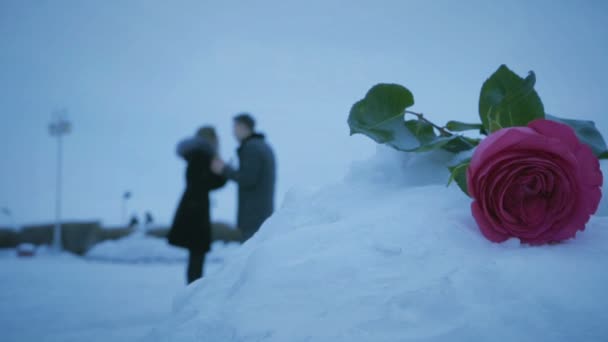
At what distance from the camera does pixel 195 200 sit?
3.52 m

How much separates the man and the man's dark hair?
0.12 metres

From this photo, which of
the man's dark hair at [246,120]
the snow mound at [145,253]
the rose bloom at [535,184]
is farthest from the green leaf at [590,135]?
the snow mound at [145,253]

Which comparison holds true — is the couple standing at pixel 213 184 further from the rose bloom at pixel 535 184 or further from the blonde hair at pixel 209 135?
the rose bloom at pixel 535 184

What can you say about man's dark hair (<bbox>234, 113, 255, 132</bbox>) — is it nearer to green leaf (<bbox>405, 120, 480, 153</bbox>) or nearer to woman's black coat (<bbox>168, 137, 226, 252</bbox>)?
woman's black coat (<bbox>168, 137, 226, 252</bbox>)

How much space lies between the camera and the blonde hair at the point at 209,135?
3697 mm

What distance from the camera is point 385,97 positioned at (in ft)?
3.20

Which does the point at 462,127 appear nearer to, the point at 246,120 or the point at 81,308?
the point at 246,120

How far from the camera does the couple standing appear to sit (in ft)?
10.5

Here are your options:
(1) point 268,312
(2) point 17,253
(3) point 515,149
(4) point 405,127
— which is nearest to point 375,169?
(4) point 405,127

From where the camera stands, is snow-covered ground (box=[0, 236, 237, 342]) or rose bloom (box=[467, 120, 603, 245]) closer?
rose bloom (box=[467, 120, 603, 245])

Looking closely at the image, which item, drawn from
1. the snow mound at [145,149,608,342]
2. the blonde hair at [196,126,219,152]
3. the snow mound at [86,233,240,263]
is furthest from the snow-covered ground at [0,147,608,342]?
the snow mound at [86,233,240,263]

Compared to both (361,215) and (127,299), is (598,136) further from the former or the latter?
(127,299)

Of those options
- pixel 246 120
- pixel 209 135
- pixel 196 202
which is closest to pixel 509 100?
pixel 246 120

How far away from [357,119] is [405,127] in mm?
128
